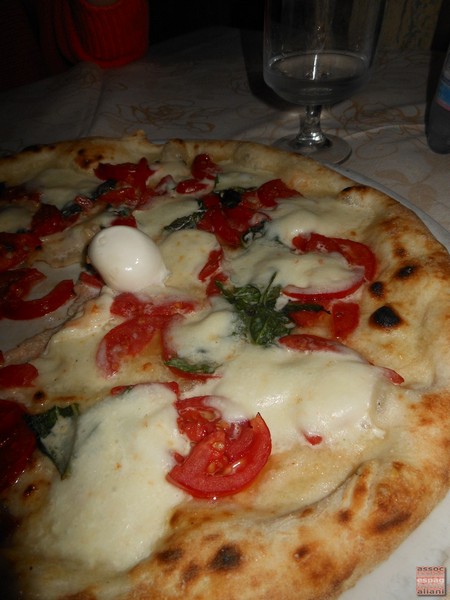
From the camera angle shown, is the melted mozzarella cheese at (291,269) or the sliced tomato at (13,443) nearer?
the sliced tomato at (13,443)

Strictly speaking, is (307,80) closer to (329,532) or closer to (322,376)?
(322,376)

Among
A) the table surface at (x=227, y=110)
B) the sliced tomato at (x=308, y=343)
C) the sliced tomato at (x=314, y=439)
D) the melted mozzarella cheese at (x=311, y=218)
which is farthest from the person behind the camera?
the table surface at (x=227, y=110)

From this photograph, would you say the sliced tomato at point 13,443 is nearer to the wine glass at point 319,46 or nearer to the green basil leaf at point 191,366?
the green basil leaf at point 191,366

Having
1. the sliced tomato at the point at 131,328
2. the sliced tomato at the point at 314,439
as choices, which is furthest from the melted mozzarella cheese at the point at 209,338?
the sliced tomato at the point at 314,439

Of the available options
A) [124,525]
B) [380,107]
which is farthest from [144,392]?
[380,107]

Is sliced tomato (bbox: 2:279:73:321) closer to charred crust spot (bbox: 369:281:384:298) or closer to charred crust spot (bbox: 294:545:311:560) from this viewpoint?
charred crust spot (bbox: 369:281:384:298)

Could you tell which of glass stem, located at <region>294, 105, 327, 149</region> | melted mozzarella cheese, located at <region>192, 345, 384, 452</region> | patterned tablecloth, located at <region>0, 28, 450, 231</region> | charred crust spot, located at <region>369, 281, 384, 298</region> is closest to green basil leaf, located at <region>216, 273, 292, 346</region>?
melted mozzarella cheese, located at <region>192, 345, 384, 452</region>

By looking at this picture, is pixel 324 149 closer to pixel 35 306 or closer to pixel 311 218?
pixel 311 218
